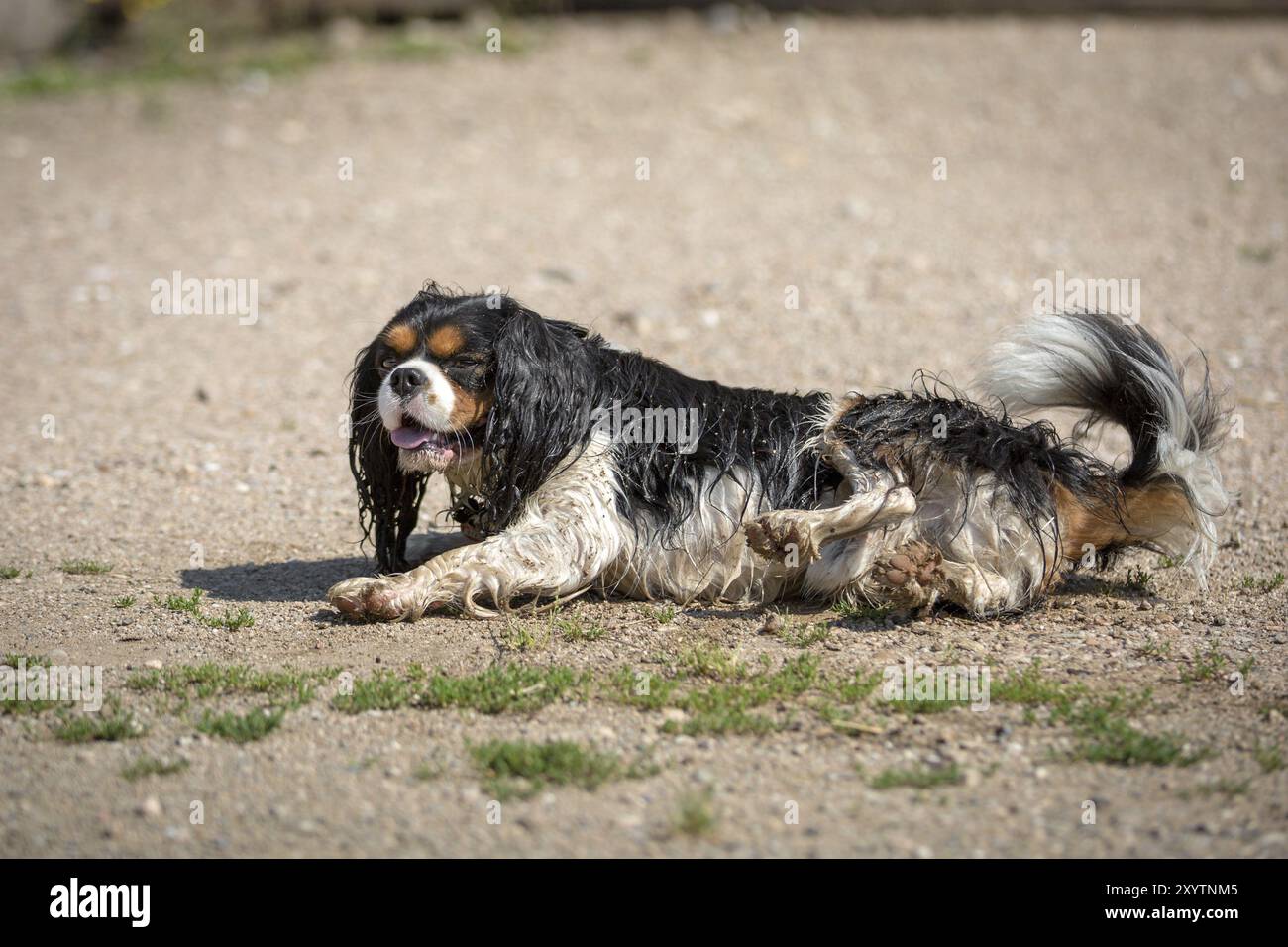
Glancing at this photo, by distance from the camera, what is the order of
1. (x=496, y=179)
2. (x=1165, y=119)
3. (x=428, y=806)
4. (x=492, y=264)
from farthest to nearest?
(x=1165, y=119) → (x=496, y=179) → (x=492, y=264) → (x=428, y=806)

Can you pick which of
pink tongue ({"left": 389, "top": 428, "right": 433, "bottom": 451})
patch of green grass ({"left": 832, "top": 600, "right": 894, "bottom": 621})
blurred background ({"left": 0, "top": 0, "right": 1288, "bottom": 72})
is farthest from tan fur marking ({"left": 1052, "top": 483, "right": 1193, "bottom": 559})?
blurred background ({"left": 0, "top": 0, "right": 1288, "bottom": 72})

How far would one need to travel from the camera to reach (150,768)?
4465 millimetres

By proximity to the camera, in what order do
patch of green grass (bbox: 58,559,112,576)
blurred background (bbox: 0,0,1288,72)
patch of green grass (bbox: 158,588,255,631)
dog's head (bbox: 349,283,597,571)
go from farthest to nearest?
blurred background (bbox: 0,0,1288,72) < patch of green grass (bbox: 58,559,112,576) < patch of green grass (bbox: 158,588,255,631) < dog's head (bbox: 349,283,597,571)

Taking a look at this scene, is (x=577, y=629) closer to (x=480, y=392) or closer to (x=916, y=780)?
(x=480, y=392)

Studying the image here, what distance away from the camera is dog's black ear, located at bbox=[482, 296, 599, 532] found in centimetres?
561

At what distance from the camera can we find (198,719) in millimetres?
4812

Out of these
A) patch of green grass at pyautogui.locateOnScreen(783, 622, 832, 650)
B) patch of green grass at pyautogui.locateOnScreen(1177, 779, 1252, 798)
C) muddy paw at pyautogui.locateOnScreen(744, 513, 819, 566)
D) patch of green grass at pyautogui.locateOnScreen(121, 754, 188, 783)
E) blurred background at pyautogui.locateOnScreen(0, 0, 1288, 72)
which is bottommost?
patch of green grass at pyautogui.locateOnScreen(1177, 779, 1252, 798)

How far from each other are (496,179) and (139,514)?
261 inches

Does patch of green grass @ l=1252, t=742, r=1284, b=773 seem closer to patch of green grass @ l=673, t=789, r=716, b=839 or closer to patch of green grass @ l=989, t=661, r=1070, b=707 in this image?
Result: patch of green grass @ l=989, t=661, r=1070, b=707

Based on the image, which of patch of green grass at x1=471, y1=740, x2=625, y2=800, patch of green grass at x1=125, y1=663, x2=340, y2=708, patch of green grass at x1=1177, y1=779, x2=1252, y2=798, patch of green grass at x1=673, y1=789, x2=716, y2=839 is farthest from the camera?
Answer: patch of green grass at x1=125, y1=663, x2=340, y2=708

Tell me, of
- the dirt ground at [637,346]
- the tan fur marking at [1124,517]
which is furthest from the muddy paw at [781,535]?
the tan fur marking at [1124,517]

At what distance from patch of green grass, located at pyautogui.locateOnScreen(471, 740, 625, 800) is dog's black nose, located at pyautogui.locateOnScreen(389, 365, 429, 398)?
161 cm

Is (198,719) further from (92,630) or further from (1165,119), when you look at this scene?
(1165,119)
